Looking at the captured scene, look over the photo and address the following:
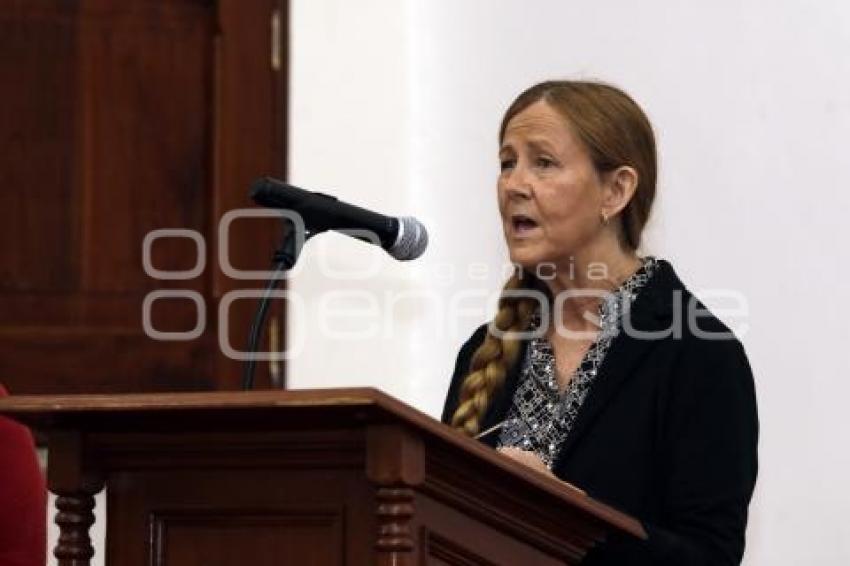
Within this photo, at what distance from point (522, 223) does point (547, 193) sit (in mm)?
57

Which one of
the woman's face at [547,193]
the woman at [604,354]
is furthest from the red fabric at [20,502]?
the woman's face at [547,193]

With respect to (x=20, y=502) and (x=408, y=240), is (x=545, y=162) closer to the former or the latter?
(x=408, y=240)

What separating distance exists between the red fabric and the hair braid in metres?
0.62

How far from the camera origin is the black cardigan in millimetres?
2281

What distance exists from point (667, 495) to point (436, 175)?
1930 mm

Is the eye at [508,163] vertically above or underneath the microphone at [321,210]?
above

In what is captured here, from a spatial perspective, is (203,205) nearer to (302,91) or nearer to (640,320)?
(302,91)

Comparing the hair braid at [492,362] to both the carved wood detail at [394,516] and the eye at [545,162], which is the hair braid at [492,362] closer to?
the eye at [545,162]

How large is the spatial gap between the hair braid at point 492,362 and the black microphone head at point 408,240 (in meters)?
0.35

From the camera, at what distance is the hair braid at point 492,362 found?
8.51ft

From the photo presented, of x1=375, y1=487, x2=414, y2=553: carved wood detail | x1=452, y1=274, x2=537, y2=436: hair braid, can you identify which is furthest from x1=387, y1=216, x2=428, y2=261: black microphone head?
x1=375, y1=487, x2=414, y2=553: carved wood detail

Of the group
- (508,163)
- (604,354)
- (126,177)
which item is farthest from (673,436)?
(126,177)

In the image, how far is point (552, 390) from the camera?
2541 millimetres

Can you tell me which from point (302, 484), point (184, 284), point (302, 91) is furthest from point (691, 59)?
point (302, 484)
